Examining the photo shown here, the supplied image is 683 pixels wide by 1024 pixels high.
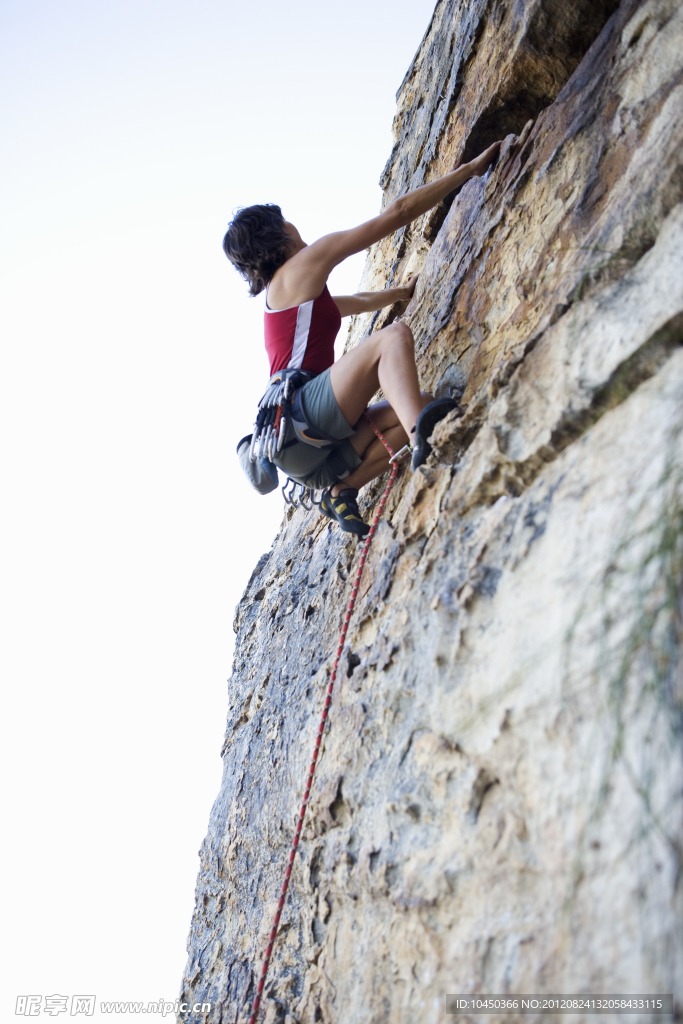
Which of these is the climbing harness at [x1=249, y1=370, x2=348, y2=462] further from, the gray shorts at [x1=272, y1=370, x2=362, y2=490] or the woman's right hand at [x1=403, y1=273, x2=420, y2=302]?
the woman's right hand at [x1=403, y1=273, x2=420, y2=302]

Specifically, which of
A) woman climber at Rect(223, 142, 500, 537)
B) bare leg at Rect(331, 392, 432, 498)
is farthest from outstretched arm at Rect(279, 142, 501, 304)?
bare leg at Rect(331, 392, 432, 498)

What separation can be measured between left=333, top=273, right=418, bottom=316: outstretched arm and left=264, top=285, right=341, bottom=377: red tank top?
935 millimetres

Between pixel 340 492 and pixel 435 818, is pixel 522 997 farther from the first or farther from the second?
pixel 340 492

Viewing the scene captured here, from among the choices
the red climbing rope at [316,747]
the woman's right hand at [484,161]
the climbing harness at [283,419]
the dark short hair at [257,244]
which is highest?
the dark short hair at [257,244]

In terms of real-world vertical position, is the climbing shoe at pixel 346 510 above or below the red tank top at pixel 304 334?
below

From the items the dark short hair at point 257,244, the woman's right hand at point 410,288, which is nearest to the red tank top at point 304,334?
the dark short hair at point 257,244

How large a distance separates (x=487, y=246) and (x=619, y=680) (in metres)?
2.69

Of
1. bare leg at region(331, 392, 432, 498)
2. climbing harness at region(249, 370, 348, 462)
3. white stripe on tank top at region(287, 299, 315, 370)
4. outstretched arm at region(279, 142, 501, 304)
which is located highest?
outstretched arm at region(279, 142, 501, 304)

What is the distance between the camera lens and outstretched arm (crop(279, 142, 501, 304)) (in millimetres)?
3748

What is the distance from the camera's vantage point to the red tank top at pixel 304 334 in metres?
3.91

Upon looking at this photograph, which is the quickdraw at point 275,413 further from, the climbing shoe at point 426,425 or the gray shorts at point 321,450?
the climbing shoe at point 426,425

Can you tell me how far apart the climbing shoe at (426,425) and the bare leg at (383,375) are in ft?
0.24

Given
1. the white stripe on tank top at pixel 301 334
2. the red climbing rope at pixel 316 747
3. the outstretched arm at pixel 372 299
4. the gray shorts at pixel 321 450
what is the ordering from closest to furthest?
the red climbing rope at pixel 316 747, the gray shorts at pixel 321 450, the white stripe on tank top at pixel 301 334, the outstretched arm at pixel 372 299

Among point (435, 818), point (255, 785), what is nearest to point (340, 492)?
point (255, 785)
